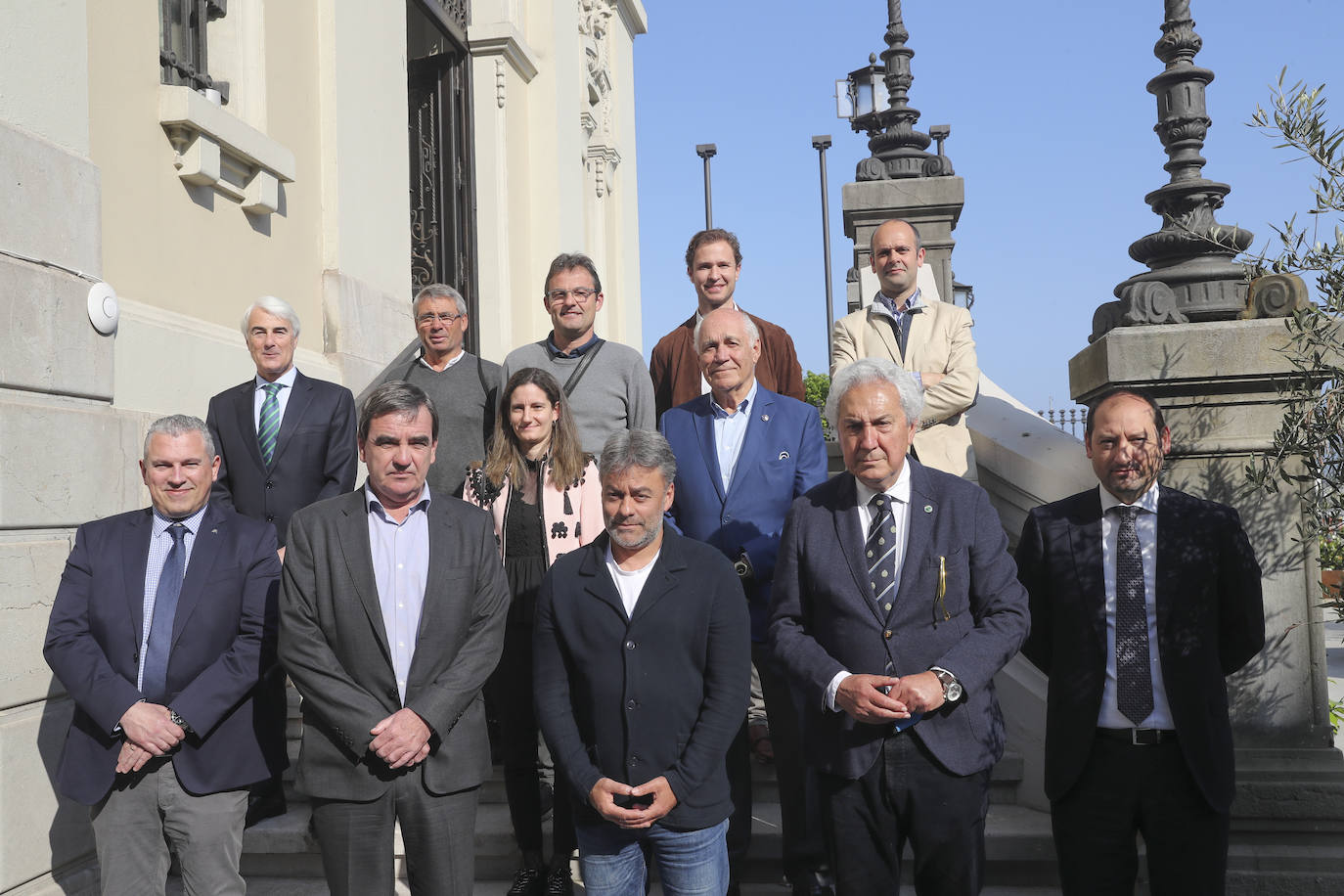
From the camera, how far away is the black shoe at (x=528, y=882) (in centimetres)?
408

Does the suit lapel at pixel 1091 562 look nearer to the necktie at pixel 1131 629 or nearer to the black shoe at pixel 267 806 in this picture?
the necktie at pixel 1131 629

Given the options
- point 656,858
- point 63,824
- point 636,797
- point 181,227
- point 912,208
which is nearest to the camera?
→ point 636,797

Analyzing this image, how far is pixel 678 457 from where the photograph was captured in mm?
4207

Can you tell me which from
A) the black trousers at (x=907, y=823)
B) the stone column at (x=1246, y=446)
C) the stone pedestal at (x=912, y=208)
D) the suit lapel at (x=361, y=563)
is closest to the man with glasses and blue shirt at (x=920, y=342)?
the stone column at (x=1246, y=446)

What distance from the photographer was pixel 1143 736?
10.8 ft

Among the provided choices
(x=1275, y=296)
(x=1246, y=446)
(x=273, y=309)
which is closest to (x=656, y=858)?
(x=273, y=309)

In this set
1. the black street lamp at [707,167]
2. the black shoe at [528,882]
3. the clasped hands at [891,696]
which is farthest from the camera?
the black street lamp at [707,167]

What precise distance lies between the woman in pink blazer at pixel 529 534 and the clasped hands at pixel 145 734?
3.84 feet

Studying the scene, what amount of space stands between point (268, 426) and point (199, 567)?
3.45 ft

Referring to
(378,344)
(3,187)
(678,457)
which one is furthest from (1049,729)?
(378,344)

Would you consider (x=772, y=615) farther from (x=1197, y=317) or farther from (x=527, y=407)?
(x=1197, y=317)

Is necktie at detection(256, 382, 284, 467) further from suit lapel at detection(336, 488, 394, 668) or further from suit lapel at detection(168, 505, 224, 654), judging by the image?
suit lapel at detection(336, 488, 394, 668)

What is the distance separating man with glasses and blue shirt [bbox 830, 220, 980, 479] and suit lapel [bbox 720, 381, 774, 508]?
0.95 m

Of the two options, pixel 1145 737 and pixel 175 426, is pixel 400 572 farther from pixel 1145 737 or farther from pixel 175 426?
pixel 1145 737
